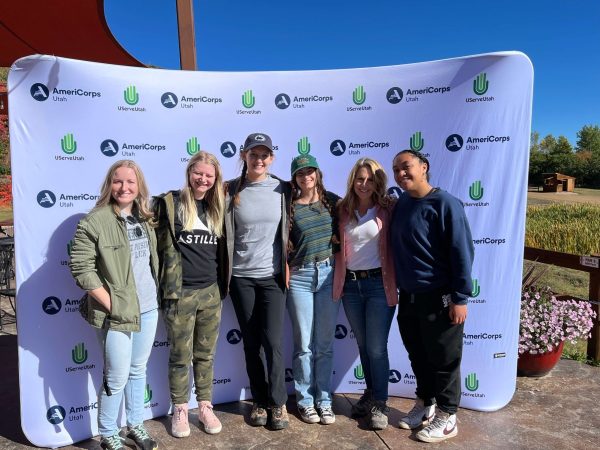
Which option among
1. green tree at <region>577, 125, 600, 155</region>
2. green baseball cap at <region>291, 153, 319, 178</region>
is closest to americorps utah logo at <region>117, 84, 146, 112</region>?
green baseball cap at <region>291, 153, 319, 178</region>

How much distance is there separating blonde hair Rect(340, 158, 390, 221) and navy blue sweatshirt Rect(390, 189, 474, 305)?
0.17 meters

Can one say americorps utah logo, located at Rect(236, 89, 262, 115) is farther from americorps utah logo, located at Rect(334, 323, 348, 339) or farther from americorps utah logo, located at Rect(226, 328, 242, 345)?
americorps utah logo, located at Rect(334, 323, 348, 339)

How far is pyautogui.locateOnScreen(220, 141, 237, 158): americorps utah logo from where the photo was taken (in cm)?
308

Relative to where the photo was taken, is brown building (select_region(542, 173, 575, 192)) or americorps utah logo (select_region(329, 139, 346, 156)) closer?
americorps utah logo (select_region(329, 139, 346, 156))

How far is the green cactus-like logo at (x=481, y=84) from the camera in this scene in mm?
2945

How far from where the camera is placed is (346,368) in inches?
135

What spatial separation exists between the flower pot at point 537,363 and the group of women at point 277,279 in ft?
4.10

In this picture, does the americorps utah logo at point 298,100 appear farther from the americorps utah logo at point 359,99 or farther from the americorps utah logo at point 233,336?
the americorps utah logo at point 233,336

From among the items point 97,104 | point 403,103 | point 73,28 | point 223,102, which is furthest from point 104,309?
point 73,28

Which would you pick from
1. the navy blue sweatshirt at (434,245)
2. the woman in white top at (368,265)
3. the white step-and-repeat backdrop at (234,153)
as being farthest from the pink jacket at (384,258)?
the white step-and-repeat backdrop at (234,153)

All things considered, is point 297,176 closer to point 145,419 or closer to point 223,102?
point 223,102

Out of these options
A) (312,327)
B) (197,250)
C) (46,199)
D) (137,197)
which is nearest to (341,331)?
(312,327)

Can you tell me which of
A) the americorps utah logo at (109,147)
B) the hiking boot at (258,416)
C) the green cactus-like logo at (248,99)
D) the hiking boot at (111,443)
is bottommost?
the hiking boot at (258,416)

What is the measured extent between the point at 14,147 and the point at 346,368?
280 centimetres
